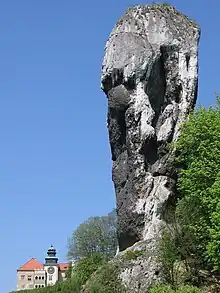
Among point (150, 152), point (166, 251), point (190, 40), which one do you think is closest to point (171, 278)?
point (166, 251)

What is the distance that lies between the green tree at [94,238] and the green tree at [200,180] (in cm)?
2218

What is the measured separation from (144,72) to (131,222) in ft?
25.6

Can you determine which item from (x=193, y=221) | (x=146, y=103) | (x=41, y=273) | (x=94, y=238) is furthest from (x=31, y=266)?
(x=193, y=221)

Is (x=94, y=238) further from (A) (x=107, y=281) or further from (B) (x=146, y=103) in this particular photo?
(A) (x=107, y=281)

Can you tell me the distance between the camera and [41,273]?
111 meters

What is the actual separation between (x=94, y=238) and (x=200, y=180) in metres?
26.8

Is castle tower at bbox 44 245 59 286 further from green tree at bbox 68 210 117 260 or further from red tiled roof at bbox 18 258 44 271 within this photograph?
green tree at bbox 68 210 117 260

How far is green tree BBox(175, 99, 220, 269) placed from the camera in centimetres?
3105

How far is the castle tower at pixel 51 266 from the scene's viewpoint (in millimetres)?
108750

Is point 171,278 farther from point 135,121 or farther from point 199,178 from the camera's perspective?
point 135,121

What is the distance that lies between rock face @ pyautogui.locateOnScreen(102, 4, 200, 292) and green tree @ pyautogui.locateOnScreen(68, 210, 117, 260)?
1949 cm

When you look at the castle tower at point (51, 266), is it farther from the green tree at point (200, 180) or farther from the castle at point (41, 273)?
the green tree at point (200, 180)

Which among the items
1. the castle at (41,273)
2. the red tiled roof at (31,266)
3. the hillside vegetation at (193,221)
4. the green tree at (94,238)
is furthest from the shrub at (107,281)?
the red tiled roof at (31,266)

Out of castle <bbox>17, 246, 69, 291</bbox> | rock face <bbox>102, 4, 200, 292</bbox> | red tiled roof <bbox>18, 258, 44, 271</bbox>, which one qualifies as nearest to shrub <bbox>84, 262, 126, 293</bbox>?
rock face <bbox>102, 4, 200, 292</bbox>
